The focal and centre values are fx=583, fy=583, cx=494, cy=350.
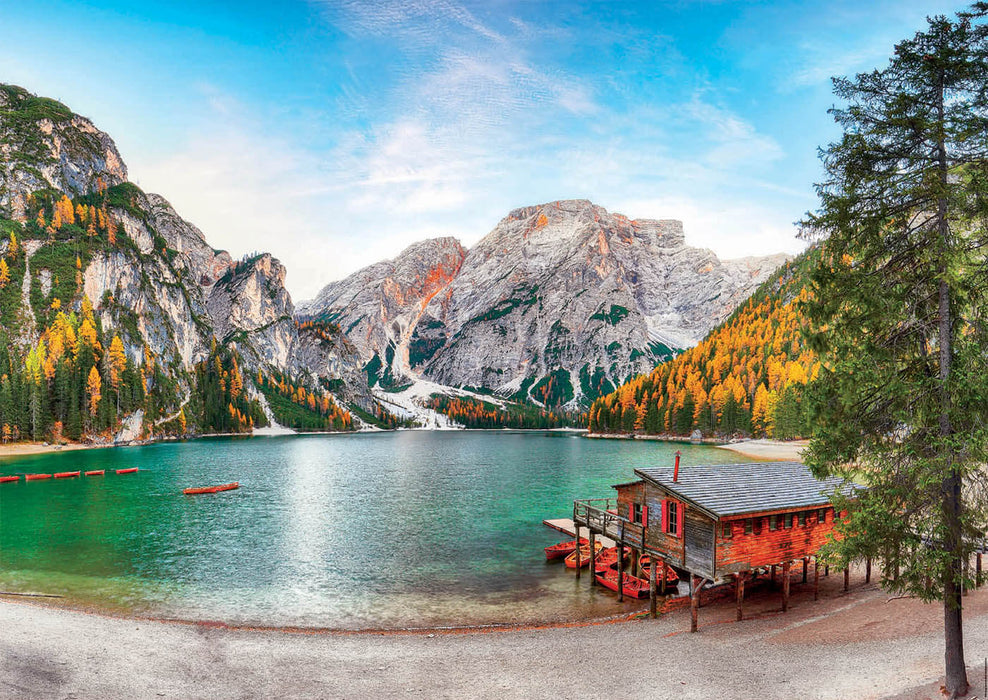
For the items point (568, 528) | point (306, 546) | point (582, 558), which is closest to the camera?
point (582, 558)

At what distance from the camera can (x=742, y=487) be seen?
33.2m

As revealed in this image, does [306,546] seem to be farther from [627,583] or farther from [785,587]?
[785,587]

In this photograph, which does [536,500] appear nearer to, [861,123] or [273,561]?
[273,561]

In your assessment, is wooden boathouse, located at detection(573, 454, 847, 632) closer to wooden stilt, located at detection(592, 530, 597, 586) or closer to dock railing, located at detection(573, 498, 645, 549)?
dock railing, located at detection(573, 498, 645, 549)

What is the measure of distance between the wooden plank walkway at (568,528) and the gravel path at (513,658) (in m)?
19.0

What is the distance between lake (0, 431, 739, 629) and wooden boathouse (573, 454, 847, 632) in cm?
560

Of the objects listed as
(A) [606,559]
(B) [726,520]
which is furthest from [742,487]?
(A) [606,559]

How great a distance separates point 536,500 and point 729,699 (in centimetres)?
5782

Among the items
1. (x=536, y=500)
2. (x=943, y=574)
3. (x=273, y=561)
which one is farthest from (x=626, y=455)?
(x=943, y=574)

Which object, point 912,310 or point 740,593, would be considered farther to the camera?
point 740,593

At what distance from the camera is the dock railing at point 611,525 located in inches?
1432

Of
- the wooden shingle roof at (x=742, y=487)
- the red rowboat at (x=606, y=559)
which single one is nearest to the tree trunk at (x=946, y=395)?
the wooden shingle roof at (x=742, y=487)

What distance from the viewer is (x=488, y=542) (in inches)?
2111

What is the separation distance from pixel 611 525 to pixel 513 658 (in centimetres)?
1486
